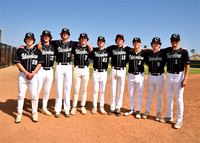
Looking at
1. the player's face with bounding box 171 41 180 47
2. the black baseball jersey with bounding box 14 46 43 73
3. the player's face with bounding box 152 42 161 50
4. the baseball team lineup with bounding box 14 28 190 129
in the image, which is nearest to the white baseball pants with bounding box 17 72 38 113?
the baseball team lineup with bounding box 14 28 190 129

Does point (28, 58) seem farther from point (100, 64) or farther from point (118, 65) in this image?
point (118, 65)

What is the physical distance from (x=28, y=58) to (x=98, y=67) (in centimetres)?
203

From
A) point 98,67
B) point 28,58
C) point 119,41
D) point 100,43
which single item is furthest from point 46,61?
point 119,41

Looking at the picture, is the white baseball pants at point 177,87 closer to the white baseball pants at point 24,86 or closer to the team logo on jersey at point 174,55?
the team logo on jersey at point 174,55

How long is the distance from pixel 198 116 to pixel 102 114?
3188 millimetres

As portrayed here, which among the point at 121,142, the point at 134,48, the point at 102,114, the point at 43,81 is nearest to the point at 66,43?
the point at 43,81

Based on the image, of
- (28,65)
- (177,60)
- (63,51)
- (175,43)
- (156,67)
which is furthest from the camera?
(63,51)

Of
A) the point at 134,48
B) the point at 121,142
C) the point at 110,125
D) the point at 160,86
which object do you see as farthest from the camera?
the point at 134,48

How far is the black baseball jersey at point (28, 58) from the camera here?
4.07 m

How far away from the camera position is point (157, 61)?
4488mm

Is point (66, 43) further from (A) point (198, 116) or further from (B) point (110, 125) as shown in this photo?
(A) point (198, 116)

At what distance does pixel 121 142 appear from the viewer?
3.35 m

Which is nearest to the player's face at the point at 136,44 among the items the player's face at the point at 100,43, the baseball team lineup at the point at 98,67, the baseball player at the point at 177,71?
the baseball team lineup at the point at 98,67

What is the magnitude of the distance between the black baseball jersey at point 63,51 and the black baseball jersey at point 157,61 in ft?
8.09
